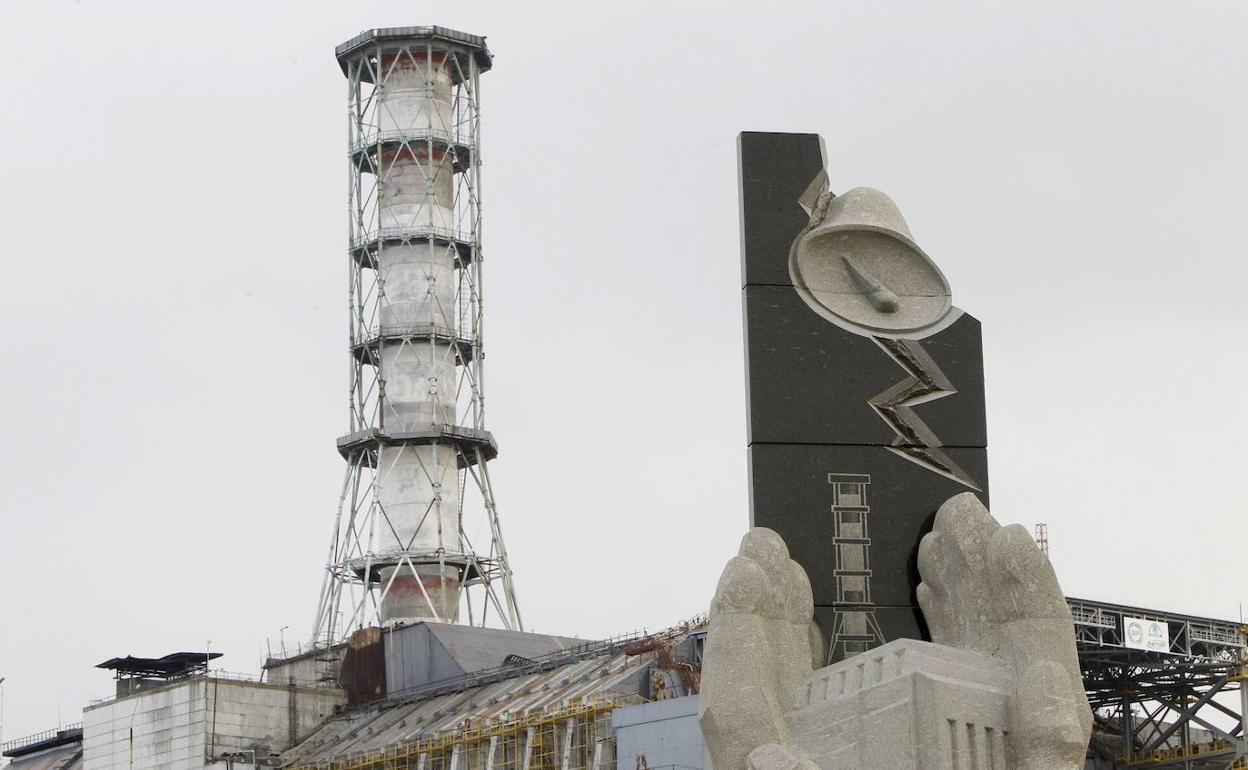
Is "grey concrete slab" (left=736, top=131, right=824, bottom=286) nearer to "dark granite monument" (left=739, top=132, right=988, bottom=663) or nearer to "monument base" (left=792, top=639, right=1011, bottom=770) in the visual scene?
"dark granite monument" (left=739, top=132, right=988, bottom=663)

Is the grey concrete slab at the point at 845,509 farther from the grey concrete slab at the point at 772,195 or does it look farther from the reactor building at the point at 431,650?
the reactor building at the point at 431,650

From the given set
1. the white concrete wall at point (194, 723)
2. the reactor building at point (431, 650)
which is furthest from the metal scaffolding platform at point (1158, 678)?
the white concrete wall at point (194, 723)

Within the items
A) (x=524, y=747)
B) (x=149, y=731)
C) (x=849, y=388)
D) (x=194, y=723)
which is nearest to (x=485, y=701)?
(x=524, y=747)

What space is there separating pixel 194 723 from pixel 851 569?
45.9m

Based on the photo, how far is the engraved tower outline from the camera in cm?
3631

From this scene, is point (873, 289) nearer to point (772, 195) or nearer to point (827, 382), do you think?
point (827, 382)

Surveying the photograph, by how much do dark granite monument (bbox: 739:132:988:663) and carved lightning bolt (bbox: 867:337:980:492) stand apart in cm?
2

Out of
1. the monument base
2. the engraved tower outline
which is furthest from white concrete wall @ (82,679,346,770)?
the monument base

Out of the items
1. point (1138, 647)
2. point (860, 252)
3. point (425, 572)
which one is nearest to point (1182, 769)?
point (1138, 647)

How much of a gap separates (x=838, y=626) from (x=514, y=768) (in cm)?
3317

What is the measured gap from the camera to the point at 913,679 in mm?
33406

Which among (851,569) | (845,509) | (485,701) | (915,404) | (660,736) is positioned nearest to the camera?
(851,569)

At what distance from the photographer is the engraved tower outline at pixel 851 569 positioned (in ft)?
119

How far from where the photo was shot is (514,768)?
224ft
